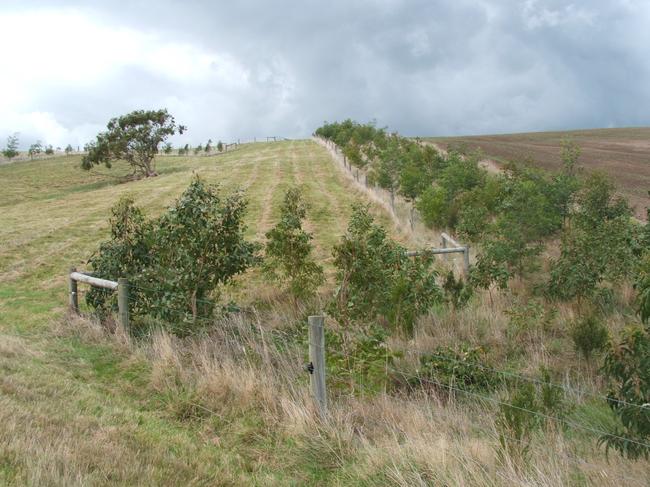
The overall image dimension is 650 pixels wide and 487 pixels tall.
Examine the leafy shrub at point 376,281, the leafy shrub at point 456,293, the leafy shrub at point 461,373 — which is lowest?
the leafy shrub at point 461,373

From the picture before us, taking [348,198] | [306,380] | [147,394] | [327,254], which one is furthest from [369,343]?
[348,198]

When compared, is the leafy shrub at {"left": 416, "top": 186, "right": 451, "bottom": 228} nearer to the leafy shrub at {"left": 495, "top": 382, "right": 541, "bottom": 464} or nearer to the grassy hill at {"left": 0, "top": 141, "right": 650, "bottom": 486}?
the grassy hill at {"left": 0, "top": 141, "right": 650, "bottom": 486}

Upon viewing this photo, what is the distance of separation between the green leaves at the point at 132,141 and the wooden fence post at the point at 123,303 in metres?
40.0

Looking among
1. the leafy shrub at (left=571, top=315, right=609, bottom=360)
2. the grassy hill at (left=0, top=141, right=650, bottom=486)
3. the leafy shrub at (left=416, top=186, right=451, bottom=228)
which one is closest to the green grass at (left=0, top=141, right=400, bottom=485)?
the grassy hill at (left=0, top=141, right=650, bottom=486)

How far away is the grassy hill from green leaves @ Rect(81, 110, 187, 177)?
3720cm

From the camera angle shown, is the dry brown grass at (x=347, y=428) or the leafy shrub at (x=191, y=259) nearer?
the dry brown grass at (x=347, y=428)

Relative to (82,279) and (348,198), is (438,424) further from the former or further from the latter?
(348,198)

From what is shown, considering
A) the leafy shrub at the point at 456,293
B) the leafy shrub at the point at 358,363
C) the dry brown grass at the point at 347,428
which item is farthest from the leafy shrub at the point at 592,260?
the leafy shrub at the point at 358,363

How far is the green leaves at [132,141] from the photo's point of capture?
46.2 meters

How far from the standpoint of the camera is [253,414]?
5.88 metres

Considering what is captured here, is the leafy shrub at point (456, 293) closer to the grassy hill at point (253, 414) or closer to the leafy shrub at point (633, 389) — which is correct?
the grassy hill at point (253, 414)

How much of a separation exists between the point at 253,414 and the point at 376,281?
118 inches

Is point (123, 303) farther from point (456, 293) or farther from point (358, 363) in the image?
point (456, 293)

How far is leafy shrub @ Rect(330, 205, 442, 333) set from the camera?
7.91 m
